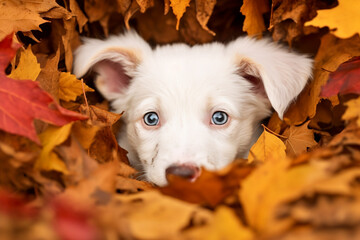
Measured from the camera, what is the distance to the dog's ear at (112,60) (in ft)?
→ 8.95

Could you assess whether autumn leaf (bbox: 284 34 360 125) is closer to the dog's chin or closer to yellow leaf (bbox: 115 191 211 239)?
the dog's chin

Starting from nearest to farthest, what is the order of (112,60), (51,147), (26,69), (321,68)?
1. (51,147)
2. (26,69)
3. (321,68)
4. (112,60)

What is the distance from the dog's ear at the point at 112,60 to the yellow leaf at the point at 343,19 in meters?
1.28

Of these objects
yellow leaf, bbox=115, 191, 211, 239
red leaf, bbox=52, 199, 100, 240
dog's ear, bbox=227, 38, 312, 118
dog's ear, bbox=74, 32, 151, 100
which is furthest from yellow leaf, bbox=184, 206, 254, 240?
dog's ear, bbox=74, 32, 151, 100

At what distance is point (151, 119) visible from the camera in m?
2.68

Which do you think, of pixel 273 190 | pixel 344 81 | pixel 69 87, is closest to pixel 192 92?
pixel 69 87

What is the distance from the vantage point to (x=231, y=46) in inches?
114

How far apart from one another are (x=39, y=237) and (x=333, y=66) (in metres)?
2.06

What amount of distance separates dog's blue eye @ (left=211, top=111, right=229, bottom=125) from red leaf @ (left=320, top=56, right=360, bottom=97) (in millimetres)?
696

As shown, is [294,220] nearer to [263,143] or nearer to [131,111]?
[263,143]

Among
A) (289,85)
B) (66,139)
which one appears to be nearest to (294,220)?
(66,139)

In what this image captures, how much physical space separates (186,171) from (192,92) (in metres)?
0.65

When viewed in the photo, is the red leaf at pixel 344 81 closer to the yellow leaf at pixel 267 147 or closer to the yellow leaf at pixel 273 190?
the yellow leaf at pixel 267 147

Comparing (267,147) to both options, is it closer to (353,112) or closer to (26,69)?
(353,112)
